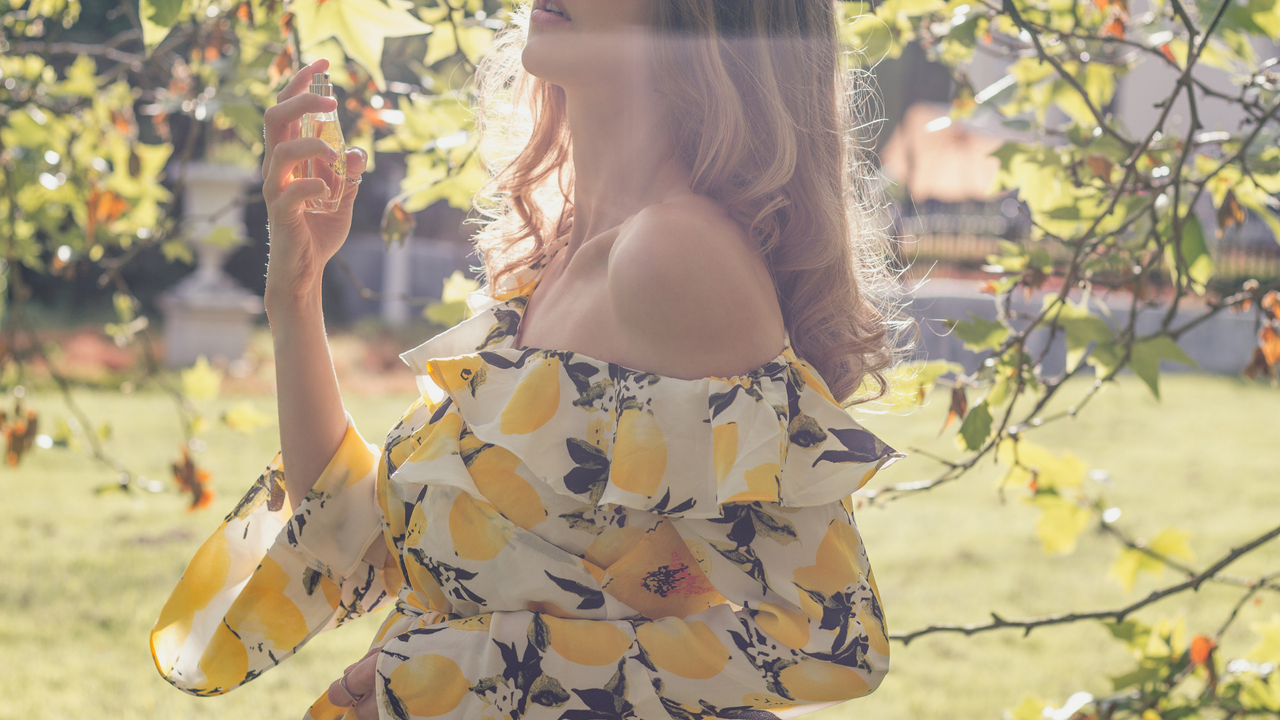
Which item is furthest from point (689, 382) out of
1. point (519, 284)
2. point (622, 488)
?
point (519, 284)

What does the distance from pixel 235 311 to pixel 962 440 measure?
8903 millimetres

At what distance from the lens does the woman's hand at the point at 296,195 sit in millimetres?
1288

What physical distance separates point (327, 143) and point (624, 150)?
414mm

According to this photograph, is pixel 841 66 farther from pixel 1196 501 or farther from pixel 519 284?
pixel 1196 501

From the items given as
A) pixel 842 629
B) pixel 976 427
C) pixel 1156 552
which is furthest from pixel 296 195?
pixel 1156 552

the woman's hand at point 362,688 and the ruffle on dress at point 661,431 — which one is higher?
the ruffle on dress at point 661,431

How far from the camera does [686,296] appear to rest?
1143mm

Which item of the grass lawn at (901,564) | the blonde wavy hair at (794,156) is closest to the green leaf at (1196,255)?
the grass lawn at (901,564)

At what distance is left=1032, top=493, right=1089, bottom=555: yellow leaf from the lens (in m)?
2.26

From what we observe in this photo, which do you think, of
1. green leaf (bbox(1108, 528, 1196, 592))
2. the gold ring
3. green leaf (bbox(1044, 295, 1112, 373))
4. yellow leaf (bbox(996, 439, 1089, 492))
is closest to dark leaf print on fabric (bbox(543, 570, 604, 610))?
the gold ring

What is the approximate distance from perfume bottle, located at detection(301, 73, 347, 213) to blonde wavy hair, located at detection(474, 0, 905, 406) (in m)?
0.33

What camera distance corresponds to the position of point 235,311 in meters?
9.47

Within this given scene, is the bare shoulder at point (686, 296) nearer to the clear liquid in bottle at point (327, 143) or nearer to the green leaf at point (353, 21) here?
the clear liquid in bottle at point (327, 143)

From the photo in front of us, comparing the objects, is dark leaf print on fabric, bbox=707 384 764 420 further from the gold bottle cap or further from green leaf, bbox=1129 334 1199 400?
green leaf, bbox=1129 334 1199 400
